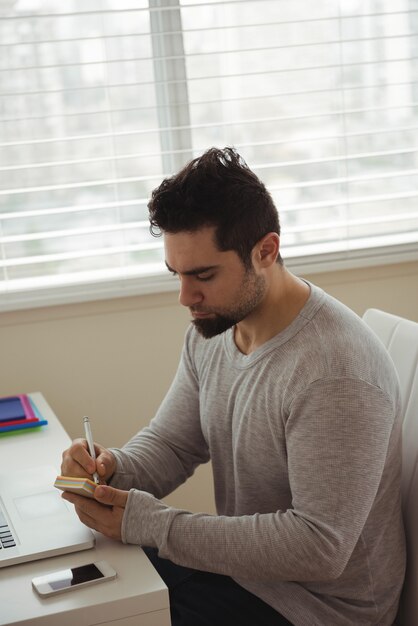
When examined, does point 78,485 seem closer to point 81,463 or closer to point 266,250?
point 81,463

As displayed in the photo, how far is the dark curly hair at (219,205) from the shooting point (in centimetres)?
139

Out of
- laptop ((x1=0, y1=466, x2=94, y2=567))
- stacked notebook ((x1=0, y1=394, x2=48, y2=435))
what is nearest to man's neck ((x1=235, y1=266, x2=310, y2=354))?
laptop ((x1=0, y1=466, x2=94, y2=567))

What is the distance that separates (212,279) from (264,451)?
30 centimetres

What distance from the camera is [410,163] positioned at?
2.70m

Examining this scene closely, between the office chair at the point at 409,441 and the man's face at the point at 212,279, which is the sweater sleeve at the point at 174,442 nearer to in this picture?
the man's face at the point at 212,279

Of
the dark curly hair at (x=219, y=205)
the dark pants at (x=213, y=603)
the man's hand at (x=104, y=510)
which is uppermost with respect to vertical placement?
the dark curly hair at (x=219, y=205)

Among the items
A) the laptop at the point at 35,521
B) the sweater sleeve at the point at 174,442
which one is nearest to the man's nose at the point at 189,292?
the sweater sleeve at the point at 174,442

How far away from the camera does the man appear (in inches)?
49.3

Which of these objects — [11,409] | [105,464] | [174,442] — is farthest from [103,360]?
[105,464]

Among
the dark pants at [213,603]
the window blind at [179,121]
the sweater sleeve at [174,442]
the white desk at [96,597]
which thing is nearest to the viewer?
the white desk at [96,597]

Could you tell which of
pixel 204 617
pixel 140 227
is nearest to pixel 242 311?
pixel 204 617

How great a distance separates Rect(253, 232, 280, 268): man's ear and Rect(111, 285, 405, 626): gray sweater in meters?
0.09

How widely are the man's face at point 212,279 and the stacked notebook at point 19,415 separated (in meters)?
0.65

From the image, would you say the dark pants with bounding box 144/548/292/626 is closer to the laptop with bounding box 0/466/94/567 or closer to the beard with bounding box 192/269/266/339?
the laptop with bounding box 0/466/94/567
